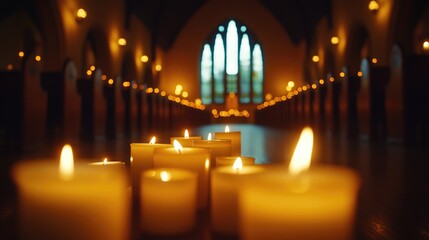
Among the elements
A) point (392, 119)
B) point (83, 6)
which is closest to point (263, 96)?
point (83, 6)

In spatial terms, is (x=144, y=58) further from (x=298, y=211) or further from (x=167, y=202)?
(x=298, y=211)

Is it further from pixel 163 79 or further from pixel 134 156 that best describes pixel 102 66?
pixel 134 156

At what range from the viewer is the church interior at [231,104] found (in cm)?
46

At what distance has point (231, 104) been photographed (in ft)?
63.9

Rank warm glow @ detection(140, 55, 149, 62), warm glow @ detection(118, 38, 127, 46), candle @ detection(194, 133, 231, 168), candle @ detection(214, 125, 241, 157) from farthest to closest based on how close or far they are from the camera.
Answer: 1. warm glow @ detection(140, 55, 149, 62)
2. warm glow @ detection(118, 38, 127, 46)
3. candle @ detection(214, 125, 241, 157)
4. candle @ detection(194, 133, 231, 168)

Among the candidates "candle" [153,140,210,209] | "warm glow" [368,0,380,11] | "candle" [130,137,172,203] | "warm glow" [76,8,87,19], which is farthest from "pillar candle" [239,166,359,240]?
"warm glow" [368,0,380,11]

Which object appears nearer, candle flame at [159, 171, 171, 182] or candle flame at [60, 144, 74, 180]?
candle flame at [60, 144, 74, 180]

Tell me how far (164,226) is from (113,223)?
20 cm

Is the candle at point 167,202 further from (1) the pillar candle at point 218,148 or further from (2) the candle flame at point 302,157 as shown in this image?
(1) the pillar candle at point 218,148

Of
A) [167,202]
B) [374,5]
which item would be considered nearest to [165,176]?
[167,202]

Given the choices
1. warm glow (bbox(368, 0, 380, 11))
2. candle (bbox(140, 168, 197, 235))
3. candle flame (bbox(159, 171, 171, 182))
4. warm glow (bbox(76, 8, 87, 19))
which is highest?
warm glow (bbox(368, 0, 380, 11))

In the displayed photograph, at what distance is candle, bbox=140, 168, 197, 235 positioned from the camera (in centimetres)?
63

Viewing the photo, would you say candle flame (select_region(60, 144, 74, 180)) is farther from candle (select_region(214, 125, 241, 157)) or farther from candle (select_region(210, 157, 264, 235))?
candle (select_region(214, 125, 241, 157))

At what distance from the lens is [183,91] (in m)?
19.9
